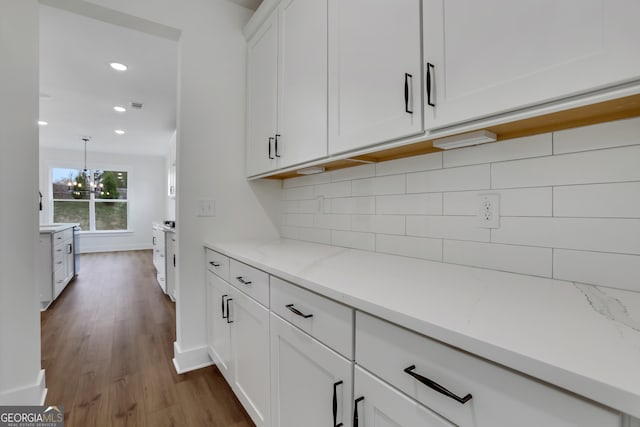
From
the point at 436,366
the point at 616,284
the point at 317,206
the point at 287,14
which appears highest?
the point at 287,14

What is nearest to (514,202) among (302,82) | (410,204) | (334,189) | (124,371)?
(410,204)

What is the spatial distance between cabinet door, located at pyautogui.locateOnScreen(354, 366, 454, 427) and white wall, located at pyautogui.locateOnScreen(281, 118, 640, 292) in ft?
2.03

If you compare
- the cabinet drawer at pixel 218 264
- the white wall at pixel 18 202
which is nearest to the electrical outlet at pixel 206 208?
the cabinet drawer at pixel 218 264

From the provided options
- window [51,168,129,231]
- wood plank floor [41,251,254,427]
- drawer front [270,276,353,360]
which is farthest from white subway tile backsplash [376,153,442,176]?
window [51,168,129,231]

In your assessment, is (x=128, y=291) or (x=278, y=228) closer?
(x=278, y=228)

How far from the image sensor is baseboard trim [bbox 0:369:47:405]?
5.17 feet

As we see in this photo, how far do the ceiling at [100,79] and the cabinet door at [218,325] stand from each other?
2158 mm

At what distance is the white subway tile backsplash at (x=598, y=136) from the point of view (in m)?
0.79

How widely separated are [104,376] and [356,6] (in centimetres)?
260

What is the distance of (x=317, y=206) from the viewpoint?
6.40 feet

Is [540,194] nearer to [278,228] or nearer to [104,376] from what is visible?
[278,228]

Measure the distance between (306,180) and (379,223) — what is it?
74 centimetres

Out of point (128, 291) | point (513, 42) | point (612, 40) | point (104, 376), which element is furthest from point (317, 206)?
point (128, 291)

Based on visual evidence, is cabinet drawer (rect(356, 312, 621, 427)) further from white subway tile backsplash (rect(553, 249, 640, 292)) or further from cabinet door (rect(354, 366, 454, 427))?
white subway tile backsplash (rect(553, 249, 640, 292))
